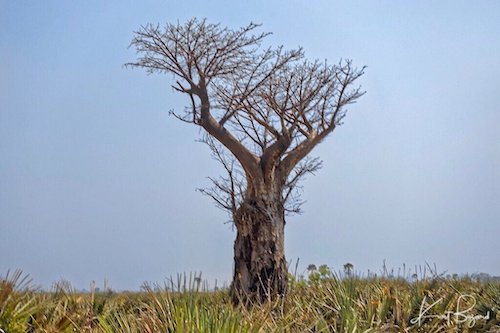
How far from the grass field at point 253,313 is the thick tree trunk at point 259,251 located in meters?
3.91

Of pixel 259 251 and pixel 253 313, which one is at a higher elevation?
pixel 259 251

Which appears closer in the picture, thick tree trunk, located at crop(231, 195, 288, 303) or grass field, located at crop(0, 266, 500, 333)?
grass field, located at crop(0, 266, 500, 333)

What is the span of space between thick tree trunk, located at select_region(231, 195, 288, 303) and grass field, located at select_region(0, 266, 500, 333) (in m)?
3.91

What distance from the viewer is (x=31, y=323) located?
857 centimetres

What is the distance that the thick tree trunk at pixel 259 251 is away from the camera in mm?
15234

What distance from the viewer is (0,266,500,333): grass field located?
5.49 m

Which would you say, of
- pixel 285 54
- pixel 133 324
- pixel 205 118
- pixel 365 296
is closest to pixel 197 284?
pixel 133 324

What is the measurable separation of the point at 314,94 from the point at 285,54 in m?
1.25

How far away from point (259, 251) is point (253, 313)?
901 centimetres

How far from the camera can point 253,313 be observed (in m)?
6.44

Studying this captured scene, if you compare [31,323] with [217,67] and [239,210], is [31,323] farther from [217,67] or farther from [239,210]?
[217,67]

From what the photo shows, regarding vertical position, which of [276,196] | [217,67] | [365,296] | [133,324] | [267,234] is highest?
[217,67]

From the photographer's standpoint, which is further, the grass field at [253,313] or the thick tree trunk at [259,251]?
the thick tree trunk at [259,251]

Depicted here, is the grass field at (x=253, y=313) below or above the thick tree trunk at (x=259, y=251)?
below
